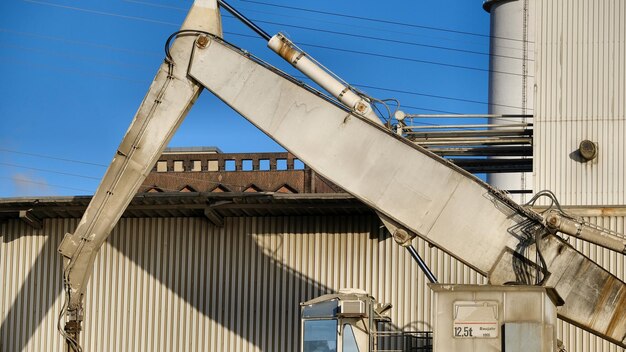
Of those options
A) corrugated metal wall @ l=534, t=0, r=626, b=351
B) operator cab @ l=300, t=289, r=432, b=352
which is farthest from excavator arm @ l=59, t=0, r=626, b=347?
corrugated metal wall @ l=534, t=0, r=626, b=351

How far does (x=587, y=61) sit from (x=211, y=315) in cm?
1087

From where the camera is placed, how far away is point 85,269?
2267 centimetres

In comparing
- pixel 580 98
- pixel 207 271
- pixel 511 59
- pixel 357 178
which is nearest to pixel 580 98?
pixel 580 98

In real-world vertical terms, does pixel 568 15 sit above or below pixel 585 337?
above

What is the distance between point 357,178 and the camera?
1991 cm

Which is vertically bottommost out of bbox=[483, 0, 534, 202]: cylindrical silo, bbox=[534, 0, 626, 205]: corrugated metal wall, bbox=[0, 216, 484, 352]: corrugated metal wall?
bbox=[0, 216, 484, 352]: corrugated metal wall

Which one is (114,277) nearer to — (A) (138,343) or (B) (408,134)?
(A) (138,343)

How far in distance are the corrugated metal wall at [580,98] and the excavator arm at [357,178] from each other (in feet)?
31.0

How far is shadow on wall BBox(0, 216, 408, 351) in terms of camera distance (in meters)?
27.4

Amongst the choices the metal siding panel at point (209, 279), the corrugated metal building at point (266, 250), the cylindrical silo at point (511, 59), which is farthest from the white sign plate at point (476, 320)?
the cylindrical silo at point (511, 59)

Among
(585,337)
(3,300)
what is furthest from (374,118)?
(3,300)

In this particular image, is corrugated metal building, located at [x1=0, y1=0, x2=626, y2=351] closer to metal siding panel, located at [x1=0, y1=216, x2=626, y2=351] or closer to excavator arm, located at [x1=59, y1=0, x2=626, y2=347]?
metal siding panel, located at [x1=0, y1=216, x2=626, y2=351]

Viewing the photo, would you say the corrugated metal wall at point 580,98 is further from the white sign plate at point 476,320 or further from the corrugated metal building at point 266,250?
the white sign plate at point 476,320

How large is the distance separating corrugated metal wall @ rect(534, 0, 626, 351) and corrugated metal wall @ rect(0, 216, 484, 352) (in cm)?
389
